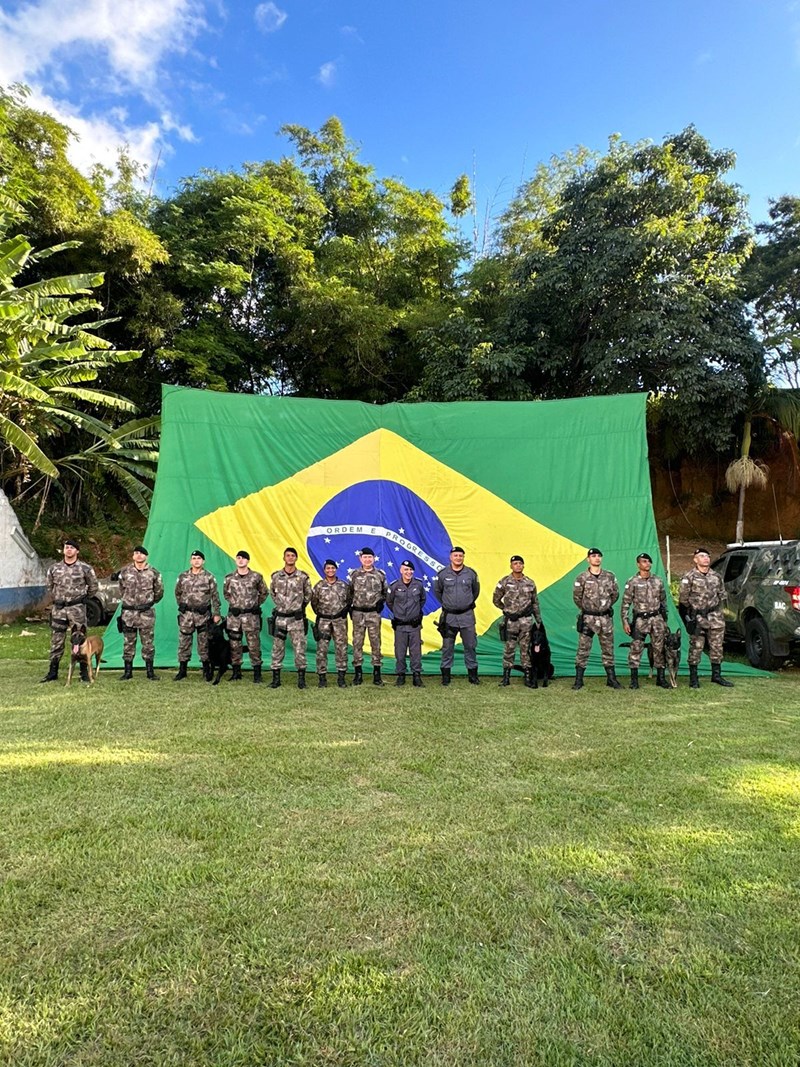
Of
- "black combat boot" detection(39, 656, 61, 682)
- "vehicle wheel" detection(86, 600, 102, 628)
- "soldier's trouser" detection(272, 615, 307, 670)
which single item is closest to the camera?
"black combat boot" detection(39, 656, 61, 682)

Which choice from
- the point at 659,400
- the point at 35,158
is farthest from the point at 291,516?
the point at 35,158

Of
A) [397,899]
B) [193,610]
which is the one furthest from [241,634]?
[397,899]

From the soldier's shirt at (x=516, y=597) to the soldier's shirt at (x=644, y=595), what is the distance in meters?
1.05

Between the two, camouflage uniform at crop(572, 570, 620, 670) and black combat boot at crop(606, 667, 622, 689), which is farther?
camouflage uniform at crop(572, 570, 620, 670)

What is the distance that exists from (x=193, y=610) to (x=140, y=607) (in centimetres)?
70

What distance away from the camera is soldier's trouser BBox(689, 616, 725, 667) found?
7445mm

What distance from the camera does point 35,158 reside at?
44.1 feet

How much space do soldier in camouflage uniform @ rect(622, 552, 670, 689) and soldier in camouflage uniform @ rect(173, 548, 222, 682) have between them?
4.95 meters

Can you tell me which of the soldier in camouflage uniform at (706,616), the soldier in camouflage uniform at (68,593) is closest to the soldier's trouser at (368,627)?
the soldier in camouflage uniform at (68,593)

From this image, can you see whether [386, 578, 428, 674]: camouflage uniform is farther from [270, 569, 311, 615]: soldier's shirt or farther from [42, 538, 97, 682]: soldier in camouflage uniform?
[42, 538, 97, 682]: soldier in camouflage uniform

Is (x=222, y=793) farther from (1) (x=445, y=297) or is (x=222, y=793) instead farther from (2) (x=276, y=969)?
(1) (x=445, y=297)

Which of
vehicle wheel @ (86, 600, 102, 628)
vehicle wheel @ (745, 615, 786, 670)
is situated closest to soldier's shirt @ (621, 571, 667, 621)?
vehicle wheel @ (745, 615, 786, 670)

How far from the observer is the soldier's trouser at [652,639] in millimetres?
7383

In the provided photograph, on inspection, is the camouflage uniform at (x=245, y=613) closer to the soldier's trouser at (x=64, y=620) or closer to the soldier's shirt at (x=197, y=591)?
the soldier's shirt at (x=197, y=591)
